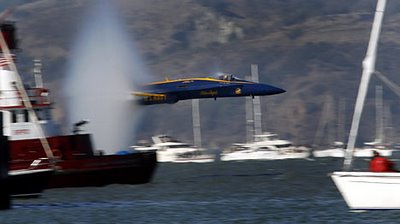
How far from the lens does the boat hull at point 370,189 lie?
6144cm

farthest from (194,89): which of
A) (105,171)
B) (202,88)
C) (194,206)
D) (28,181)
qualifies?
(28,181)

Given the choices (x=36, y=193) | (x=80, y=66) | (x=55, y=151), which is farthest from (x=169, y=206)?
(x=80, y=66)

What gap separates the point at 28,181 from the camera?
7662 cm

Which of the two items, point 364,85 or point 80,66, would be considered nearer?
point 364,85

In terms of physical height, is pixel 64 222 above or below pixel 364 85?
below

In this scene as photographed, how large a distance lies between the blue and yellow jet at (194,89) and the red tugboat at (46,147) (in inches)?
857

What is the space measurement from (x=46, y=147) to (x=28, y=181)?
489 centimetres

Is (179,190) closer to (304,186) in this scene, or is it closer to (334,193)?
(304,186)

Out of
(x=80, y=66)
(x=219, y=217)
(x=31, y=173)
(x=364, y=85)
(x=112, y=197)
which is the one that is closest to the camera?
(x=364, y=85)

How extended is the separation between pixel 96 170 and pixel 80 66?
42.7 meters

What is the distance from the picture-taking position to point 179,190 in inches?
3893

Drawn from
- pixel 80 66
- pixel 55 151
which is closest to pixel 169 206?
pixel 55 151

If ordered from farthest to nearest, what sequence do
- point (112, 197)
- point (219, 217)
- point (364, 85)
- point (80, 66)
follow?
1. point (80, 66)
2. point (112, 197)
3. point (219, 217)
4. point (364, 85)

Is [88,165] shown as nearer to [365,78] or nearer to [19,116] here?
[19,116]
